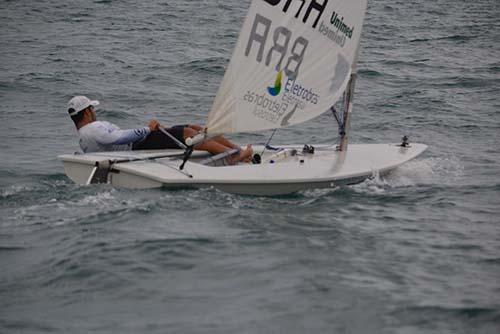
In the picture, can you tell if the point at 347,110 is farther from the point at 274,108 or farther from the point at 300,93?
the point at 274,108

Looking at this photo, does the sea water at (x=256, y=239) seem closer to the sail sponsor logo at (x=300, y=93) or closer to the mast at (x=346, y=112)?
the mast at (x=346, y=112)

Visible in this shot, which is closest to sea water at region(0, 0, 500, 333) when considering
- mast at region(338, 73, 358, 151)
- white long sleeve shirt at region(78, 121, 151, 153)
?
white long sleeve shirt at region(78, 121, 151, 153)

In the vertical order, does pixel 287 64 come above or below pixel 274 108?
above

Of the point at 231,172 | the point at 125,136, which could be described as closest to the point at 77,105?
the point at 125,136

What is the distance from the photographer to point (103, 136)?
8070mm

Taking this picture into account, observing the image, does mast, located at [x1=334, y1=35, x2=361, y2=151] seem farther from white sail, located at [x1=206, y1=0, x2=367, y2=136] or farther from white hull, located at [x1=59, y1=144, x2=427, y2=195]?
white hull, located at [x1=59, y1=144, x2=427, y2=195]

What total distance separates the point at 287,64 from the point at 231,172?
1.28 metres

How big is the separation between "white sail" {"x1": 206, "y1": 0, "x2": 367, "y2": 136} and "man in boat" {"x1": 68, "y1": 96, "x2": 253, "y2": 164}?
40 cm

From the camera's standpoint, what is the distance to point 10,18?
20.2m

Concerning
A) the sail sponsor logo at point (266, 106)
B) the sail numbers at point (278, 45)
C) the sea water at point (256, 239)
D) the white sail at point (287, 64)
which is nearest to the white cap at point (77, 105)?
the sea water at point (256, 239)

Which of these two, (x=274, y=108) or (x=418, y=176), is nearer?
(x=274, y=108)

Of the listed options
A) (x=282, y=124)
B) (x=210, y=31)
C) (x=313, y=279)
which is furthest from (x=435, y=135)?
(x=210, y=31)

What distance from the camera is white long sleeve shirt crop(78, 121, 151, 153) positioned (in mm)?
8086

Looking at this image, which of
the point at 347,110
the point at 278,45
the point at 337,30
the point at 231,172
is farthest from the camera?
the point at 347,110
